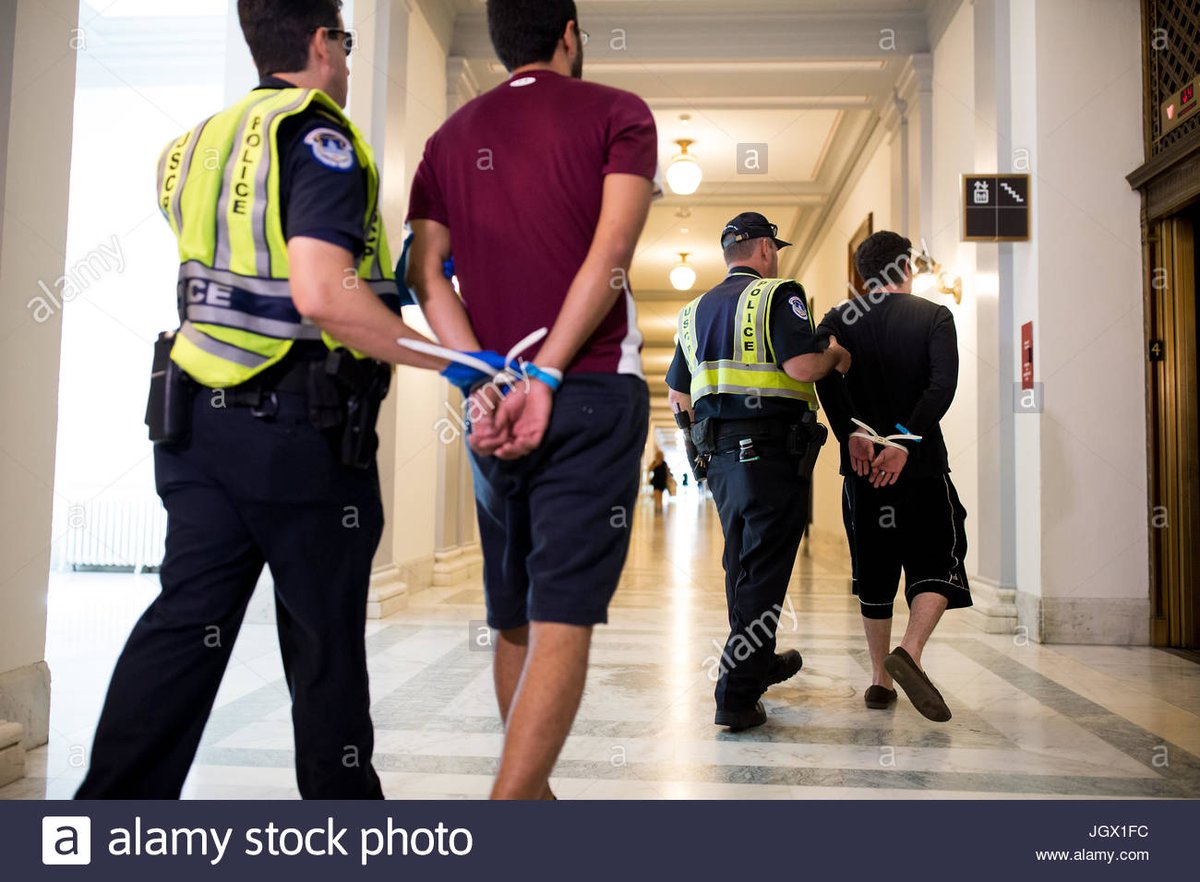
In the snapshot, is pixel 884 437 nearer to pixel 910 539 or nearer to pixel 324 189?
pixel 910 539

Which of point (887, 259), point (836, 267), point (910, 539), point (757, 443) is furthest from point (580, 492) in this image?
point (836, 267)

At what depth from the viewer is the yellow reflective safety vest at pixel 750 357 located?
2801 millimetres

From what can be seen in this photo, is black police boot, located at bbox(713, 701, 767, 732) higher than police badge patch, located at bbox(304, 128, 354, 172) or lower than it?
lower

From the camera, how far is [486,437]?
1418 millimetres

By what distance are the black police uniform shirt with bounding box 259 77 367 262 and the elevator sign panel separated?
4.07m

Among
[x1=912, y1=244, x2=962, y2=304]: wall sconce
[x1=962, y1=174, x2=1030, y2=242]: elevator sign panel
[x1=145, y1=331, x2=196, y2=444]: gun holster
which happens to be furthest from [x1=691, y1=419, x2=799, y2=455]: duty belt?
[x1=912, y1=244, x2=962, y2=304]: wall sconce

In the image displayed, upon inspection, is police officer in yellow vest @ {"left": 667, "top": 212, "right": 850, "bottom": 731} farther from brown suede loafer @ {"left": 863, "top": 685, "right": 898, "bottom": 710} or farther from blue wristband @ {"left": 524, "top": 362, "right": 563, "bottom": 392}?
blue wristband @ {"left": 524, "top": 362, "right": 563, "bottom": 392}

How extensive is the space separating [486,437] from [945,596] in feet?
6.82

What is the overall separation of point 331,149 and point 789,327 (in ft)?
5.58

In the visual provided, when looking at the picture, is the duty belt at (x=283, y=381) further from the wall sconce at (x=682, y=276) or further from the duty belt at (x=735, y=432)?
the wall sconce at (x=682, y=276)

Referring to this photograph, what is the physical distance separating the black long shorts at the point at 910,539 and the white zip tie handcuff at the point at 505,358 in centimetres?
187

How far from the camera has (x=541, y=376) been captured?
1.41 metres

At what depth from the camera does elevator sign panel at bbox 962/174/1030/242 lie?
463 centimetres

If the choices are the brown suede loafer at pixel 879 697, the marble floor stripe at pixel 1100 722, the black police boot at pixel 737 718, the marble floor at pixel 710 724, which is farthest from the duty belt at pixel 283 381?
the brown suede loafer at pixel 879 697
